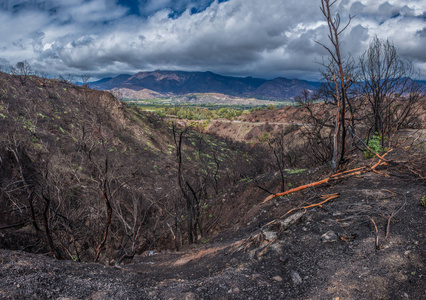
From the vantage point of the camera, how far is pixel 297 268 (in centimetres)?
333

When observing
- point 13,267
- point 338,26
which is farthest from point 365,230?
point 13,267

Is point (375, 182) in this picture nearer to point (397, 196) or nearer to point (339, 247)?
point (397, 196)

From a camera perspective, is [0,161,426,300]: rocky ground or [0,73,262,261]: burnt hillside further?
[0,73,262,261]: burnt hillside

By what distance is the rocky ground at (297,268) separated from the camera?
281 cm

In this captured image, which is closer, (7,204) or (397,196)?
(397,196)

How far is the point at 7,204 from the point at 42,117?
53.1 feet

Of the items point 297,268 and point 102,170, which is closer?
point 297,268

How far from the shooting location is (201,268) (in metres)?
4.02

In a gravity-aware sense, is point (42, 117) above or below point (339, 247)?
above

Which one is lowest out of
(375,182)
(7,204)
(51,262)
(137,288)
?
(7,204)

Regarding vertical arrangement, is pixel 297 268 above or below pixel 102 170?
below

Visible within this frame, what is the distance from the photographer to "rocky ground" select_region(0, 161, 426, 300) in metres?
2.81

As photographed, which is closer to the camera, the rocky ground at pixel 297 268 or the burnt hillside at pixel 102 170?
the rocky ground at pixel 297 268

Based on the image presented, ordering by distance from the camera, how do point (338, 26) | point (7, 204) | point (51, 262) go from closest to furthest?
point (51, 262), point (338, 26), point (7, 204)
